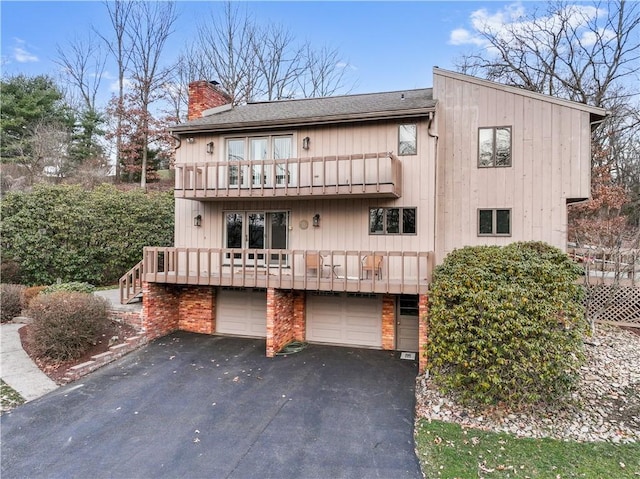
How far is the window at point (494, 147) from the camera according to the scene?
9836 mm

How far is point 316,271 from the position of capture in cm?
988

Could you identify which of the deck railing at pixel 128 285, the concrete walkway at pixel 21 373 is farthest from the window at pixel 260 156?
the concrete walkway at pixel 21 373

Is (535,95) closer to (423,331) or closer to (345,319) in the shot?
(423,331)

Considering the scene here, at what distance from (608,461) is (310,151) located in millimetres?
9346

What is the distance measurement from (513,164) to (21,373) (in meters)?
13.7

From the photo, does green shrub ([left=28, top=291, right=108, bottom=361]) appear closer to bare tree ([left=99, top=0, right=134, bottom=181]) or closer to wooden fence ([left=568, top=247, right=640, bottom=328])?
wooden fence ([left=568, top=247, right=640, bottom=328])

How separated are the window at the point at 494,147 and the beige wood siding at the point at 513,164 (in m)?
0.14

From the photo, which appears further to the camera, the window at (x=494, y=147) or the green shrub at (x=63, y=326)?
the window at (x=494, y=147)

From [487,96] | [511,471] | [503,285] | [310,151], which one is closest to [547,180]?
[487,96]

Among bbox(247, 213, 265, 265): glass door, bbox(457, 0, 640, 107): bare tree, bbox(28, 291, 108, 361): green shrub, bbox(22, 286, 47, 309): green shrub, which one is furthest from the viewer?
bbox(457, 0, 640, 107): bare tree

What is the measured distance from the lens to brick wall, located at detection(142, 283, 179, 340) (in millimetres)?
10227

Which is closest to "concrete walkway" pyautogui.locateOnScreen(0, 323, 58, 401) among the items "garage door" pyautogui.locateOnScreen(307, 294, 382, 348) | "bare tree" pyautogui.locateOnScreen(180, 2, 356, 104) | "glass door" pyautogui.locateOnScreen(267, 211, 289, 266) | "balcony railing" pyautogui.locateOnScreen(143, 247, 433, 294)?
"balcony railing" pyautogui.locateOnScreen(143, 247, 433, 294)

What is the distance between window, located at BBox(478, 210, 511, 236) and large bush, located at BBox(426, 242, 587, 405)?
2.86m

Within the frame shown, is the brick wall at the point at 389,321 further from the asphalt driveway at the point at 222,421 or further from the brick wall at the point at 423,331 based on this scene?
the brick wall at the point at 423,331
